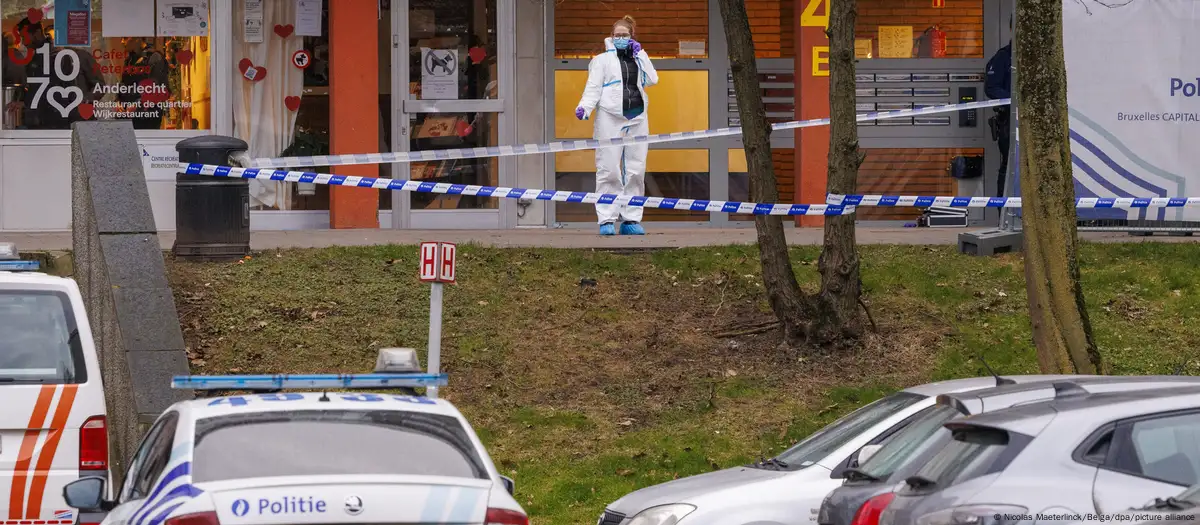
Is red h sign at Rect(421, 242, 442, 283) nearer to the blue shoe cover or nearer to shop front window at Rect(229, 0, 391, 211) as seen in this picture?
the blue shoe cover

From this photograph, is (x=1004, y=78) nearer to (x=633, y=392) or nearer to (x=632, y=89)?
(x=632, y=89)

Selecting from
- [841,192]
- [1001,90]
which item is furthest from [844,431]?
[1001,90]

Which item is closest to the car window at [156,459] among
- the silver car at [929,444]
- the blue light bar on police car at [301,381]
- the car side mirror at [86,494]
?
the blue light bar on police car at [301,381]

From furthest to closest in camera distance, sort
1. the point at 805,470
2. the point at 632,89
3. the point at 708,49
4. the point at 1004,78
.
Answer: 1. the point at 708,49
2. the point at 1004,78
3. the point at 632,89
4. the point at 805,470

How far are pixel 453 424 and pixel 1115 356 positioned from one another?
6.92 metres

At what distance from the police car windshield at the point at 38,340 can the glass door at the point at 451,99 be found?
960 centimetres

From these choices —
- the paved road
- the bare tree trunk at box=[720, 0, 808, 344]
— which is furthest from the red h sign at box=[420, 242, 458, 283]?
the paved road

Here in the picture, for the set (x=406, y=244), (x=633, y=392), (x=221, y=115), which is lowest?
(x=633, y=392)

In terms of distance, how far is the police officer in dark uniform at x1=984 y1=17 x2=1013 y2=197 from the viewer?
1702 centimetres

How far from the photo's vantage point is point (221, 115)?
17562 mm

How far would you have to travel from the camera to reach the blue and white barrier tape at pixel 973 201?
11883 millimetres

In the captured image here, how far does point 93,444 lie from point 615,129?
341 inches

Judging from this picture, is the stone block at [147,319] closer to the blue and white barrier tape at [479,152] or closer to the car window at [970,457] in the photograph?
the blue and white barrier tape at [479,152]

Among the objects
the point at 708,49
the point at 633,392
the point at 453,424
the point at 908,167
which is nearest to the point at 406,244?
the point at 633,392
